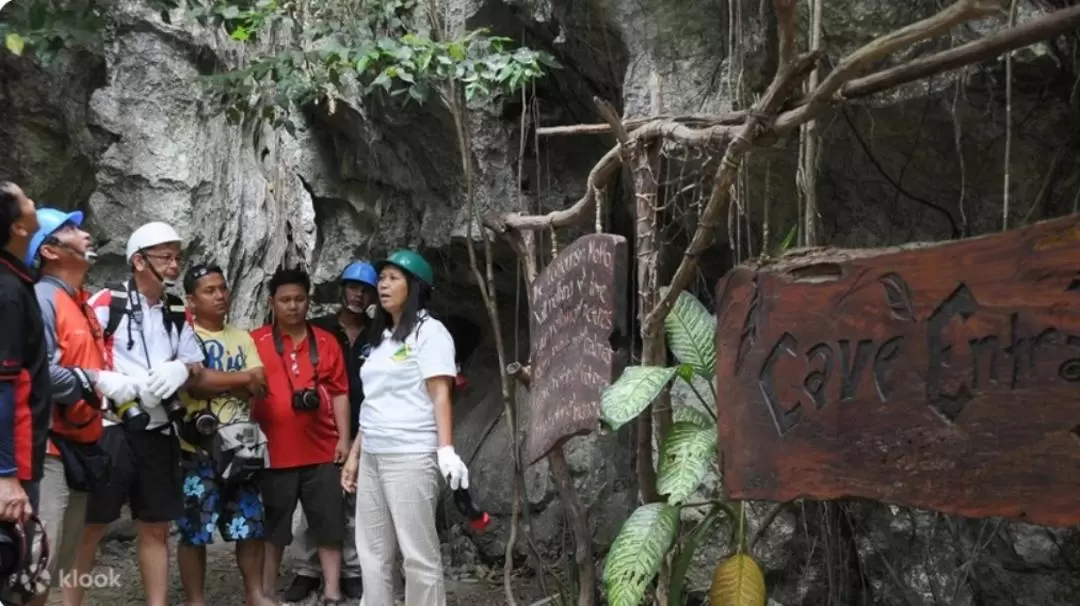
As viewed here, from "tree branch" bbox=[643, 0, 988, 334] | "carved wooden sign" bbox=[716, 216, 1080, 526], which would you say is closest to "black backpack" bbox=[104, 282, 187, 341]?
"tree branch" bbox=[643, 0, 988, 334]

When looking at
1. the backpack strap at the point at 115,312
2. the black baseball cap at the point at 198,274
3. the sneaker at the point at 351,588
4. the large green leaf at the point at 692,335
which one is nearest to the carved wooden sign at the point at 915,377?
the large green leaf at the point at 692,335

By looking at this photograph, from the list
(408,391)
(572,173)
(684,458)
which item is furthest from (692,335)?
(572,173)

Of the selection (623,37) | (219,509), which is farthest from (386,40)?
(219,509)

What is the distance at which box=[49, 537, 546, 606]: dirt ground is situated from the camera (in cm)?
523

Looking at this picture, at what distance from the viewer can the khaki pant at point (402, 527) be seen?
12.7ft

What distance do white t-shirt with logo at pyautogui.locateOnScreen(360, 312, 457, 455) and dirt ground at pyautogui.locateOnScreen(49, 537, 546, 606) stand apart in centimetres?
147

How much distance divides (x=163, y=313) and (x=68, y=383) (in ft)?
2.86

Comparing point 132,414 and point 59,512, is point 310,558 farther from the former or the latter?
point 59,512

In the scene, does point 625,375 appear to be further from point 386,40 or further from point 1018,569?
point 386,40

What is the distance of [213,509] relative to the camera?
4477mm

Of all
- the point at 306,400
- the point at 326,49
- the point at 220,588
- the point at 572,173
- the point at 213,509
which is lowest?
the point at 220,588

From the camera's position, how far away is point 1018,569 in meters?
3.69

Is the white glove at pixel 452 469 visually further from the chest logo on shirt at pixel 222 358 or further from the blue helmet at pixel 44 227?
the blue helmet at pixel 44 227

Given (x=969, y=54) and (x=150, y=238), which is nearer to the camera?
(x=969, y=54)
